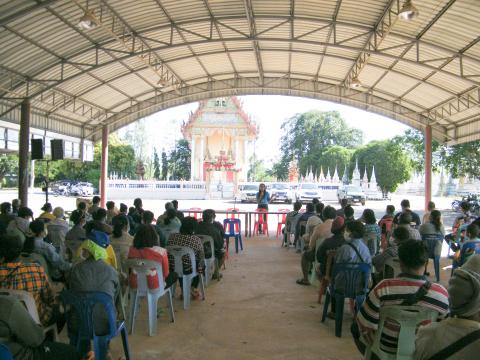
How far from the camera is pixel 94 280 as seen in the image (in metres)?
3.49

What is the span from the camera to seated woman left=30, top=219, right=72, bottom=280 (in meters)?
4.39

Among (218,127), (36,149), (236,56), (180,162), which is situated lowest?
(36,149)

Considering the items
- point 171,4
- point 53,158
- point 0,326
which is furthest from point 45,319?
point 53,158

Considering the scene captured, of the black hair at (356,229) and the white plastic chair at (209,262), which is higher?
the black hair at (356,229)

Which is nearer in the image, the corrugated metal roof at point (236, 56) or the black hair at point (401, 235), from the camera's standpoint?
the black hair at point (401, 235)

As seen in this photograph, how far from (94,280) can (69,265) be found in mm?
1297

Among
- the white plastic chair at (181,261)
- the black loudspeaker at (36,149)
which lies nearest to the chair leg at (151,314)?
the white plastic chair at (181,261)

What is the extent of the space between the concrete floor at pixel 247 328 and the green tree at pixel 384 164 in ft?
125

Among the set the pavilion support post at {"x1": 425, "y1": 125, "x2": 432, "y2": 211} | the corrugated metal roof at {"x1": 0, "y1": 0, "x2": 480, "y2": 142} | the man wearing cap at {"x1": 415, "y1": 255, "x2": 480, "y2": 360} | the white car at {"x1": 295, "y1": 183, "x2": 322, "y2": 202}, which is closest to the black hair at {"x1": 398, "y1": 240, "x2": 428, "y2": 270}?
the man wearing cap at {"x1": 415, "y1": 255, "x2": 480, "y2": 360}

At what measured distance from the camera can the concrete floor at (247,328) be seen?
13.5ft

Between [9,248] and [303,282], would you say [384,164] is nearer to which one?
[303,282]

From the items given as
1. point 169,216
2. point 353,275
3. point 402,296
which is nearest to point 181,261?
point 169,216

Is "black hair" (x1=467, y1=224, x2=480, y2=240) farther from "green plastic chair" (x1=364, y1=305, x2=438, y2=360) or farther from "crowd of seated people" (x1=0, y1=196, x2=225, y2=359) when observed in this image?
"crowd of seated people" (x1=0, y1=196, x2=225, y2=359)

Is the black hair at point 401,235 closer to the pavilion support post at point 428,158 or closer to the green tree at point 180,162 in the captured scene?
the pavilion support post at point 428,158
